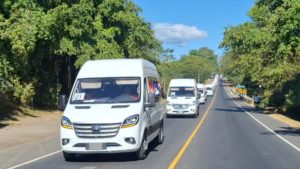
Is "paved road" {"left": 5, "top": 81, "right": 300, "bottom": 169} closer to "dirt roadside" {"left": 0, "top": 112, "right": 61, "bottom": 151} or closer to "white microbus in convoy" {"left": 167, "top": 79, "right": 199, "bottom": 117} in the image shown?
"dirt roadside" {"left": 0, "top": 112, "right": 61, "bottom": 151}

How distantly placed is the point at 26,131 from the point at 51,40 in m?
11.1

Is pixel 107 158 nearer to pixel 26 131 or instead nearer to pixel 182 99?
pixel 26 131

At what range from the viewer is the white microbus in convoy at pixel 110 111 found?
12367mm

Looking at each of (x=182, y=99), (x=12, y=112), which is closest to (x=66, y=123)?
(x=12, y=112)

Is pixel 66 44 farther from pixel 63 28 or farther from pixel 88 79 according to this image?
pixel 88 79

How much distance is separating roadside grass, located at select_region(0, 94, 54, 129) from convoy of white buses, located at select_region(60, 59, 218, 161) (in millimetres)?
13152

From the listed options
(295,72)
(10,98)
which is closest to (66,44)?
(10,98)

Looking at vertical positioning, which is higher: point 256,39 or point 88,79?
point 256,39

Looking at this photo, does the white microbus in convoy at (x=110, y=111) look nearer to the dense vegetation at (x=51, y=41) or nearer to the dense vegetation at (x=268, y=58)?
the dense vegetation at (x=51, y=41)

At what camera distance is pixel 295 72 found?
44875mm

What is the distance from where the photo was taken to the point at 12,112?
30.0 meters

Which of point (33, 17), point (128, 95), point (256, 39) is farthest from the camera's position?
point (256, 39)

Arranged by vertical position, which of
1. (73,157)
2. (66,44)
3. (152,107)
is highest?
(66,44)

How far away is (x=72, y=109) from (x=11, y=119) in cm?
1597
